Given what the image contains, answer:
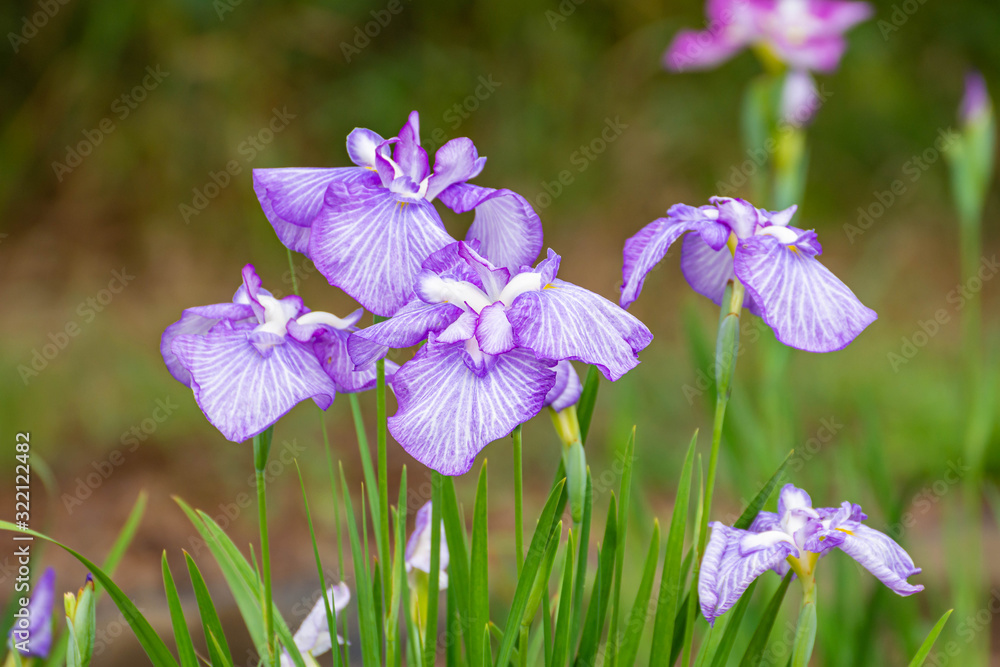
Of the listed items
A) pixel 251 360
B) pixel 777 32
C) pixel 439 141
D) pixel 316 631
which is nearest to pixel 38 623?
pixel 316 631

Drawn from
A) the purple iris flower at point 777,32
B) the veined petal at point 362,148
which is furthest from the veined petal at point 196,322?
the purple iris flower at point 777,32

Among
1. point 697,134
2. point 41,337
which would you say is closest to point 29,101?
point 41,337

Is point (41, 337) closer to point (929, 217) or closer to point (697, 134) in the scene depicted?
point (697, 134)

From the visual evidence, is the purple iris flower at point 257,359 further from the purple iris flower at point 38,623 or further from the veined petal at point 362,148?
the purple iris flower at point 38,623

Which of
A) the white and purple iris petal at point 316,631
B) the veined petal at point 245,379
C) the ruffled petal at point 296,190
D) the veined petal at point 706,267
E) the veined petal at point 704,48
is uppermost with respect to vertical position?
the veined petal at point 704,48

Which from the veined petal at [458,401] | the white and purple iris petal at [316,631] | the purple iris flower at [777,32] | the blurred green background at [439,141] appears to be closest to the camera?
the veined petal at [458,401]

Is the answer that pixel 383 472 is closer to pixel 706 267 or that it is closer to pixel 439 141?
pixel 706 267
